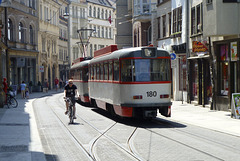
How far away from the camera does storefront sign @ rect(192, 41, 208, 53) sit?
92.5 feet

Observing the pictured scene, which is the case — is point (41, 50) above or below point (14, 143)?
above

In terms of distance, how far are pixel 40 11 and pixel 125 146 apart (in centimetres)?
5478

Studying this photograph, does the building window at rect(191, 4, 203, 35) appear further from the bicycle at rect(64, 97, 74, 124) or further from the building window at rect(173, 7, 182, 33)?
the bicycle at rect(64, 97, 74, 124)

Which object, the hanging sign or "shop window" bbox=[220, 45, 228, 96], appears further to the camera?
"shop window" bbox=[220, 45, 228, 96]

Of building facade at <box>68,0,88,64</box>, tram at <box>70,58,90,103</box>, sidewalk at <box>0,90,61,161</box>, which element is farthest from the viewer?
building facade at <box>68,0,88,64</box>

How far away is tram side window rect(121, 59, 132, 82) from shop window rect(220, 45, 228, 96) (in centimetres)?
799

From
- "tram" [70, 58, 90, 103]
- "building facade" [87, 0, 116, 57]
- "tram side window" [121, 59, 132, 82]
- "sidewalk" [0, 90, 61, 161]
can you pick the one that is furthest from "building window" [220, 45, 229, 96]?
"building facade" [87, 0, 116, 57]

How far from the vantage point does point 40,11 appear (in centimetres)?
6594

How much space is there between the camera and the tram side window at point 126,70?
19125 mm

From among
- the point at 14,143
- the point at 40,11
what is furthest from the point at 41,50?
the point at 14,143

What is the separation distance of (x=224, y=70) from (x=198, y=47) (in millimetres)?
3492

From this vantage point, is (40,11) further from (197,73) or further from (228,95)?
(228,95)

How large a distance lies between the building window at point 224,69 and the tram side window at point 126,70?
7.78 metres

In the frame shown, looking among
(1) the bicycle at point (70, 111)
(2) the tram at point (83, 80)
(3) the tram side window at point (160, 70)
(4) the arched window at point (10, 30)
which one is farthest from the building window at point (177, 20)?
(4) the arched window at point (10, 30)
